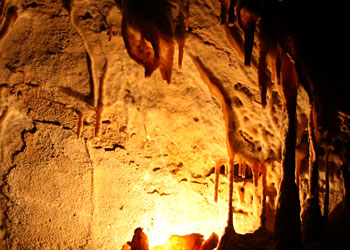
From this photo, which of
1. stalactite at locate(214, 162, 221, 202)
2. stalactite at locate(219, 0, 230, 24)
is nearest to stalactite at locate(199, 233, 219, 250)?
stalactite at locate(214, 162, 221, 202)

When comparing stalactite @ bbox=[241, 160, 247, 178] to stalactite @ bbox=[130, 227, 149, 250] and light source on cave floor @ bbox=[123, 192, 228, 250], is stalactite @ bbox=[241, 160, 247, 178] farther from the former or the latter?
stalactite @ bbox=[130, 227, 149, 250]

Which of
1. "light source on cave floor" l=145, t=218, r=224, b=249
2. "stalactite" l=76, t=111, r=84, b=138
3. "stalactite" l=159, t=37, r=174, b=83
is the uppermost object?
"stalactite" l=159, t=37, r=174, b=83

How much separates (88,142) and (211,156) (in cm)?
161

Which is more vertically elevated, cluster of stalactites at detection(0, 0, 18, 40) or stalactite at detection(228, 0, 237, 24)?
cluster of stalactites at detection(0, 0, 18, 40)

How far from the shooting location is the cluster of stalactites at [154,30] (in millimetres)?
3773

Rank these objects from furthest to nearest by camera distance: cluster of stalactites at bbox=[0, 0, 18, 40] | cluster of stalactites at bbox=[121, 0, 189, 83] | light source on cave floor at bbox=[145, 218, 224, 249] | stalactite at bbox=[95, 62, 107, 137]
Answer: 1. light source on cave floor at bbox=[145, 218, 224, 249]
2. stalactite at bbox=[95, 62, 107, 137]
3. cluster of stalactites at bbox=[0, 0, 18, 40]
4. cluster of stalactites at bbox=[121, 0, 189, 83]

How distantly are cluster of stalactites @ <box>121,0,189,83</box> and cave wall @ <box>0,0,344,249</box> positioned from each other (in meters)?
0.28

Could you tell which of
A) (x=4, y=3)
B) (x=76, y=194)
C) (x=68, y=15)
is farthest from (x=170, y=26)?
(x=76, y=194)

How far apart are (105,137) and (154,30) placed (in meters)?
1.82

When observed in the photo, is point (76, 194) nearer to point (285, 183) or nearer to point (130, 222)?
point (130, 222)

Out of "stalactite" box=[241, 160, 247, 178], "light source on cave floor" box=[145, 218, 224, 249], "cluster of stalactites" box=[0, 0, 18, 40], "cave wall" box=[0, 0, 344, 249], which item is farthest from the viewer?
"light source on cave floor" box=[145, 218, 224, 249]

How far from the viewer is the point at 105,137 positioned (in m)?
5.15

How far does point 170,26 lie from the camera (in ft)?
13.2

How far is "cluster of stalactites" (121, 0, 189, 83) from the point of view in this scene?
3773mm
